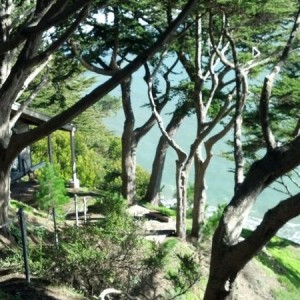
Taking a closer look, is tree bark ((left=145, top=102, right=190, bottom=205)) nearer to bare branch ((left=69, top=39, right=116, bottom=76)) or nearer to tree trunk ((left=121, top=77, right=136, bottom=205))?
tree trunk ((left=121, top=77, right=136, bottom=205))

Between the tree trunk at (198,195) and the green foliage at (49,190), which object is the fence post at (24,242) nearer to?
the green foliage at (49,190)

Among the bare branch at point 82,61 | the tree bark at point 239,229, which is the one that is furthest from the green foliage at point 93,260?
the bare branch at point 82,61

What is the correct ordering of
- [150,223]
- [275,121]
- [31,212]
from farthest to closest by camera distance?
1. [275,121]
2. [150,223]
3. [31,212]

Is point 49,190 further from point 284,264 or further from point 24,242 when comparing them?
point 284,264

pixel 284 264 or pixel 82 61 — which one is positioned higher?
pixel 82 61

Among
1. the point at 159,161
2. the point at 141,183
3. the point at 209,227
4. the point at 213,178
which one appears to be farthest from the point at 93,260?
the point at 213,178

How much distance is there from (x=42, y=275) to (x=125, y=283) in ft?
3.45

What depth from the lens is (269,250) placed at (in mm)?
17312

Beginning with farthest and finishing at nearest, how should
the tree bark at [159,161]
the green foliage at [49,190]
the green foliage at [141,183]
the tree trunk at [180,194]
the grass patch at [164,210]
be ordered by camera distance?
the green foliage at [141,183]
the tree bark at [159,161]
the grass patch at [164,210]
the tree trunk at [180,194]
the green foliage at [49,190]

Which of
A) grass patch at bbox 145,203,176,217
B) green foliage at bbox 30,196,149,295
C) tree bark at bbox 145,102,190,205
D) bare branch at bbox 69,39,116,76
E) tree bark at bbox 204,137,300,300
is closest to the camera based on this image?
tree bark at bbox 204,137,300,300

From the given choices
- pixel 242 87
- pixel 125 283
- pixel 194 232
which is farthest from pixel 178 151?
pixel 125 283

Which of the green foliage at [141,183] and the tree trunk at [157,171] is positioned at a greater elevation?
the tree trunk at [157,171]

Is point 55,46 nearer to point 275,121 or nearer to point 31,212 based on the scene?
point 31,212

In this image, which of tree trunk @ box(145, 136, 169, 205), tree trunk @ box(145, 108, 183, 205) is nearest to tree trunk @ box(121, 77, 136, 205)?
tree trunk @ box(145, 108, 183, 205)
